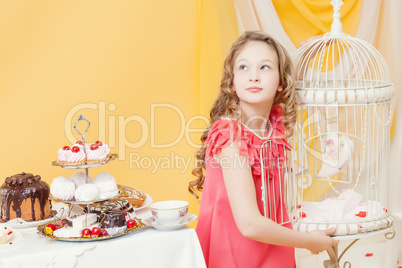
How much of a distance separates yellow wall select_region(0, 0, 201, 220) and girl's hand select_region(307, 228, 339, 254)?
1.61 meters

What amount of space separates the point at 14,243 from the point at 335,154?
128 centimetres

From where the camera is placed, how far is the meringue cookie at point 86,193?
1.60 metres

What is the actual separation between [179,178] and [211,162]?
1647mm

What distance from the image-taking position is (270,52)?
1.88 metres

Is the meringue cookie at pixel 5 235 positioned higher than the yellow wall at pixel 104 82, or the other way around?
the yellow wall at pixel 104 82

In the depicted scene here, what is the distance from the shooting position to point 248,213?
65.0 inches

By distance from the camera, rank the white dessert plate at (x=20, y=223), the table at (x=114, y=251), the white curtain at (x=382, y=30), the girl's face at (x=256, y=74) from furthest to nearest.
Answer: the white curtain at (x=382, y=30)
the girl's face at (x=256, y=74)
the white dessert plate at (x=20, y=223)
the table at (x=114, y=251)

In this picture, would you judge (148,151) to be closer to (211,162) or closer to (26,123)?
(26,123)

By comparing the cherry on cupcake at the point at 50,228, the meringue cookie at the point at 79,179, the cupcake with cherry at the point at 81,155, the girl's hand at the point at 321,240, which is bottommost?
the girl's hand at the point at 321,240

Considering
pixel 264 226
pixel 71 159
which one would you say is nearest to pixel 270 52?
pixel 264 226

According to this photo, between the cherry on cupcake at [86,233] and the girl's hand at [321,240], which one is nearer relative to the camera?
the cherry on cupcake at [86,233]

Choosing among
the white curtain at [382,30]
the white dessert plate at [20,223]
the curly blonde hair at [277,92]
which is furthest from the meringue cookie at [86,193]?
the white curtain at [382,30]

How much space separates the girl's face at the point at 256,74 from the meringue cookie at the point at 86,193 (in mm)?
636

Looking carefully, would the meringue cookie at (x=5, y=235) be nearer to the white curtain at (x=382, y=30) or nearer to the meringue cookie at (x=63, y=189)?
the meringue cookie at (x=63, y=189)
